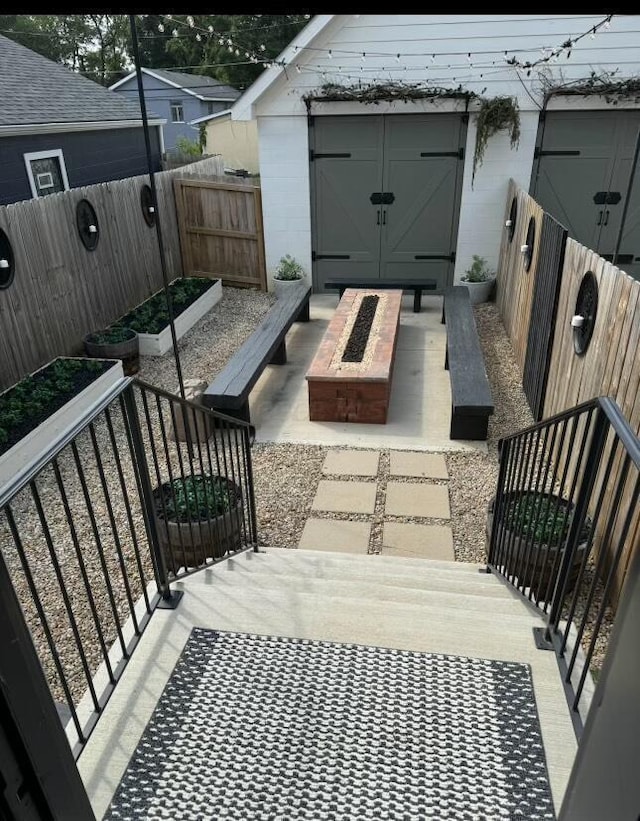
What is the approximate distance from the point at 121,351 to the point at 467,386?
3848mm

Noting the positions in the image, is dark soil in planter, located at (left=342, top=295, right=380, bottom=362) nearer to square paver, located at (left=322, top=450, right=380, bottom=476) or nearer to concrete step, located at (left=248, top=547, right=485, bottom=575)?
square paver, located at (left=322, top=450, right=380, bottom=476)

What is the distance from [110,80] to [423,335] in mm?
32898

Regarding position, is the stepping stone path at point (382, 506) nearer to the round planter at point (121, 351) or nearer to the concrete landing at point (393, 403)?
the concrete landing at point (393, 403)

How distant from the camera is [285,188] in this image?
28.0 feet

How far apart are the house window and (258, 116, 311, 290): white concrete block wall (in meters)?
22.1

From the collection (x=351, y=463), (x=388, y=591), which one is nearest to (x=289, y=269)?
(x=351, y=463)

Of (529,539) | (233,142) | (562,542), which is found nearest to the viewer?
(562,542)

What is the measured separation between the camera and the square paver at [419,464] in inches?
182

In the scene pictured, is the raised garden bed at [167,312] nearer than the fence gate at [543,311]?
No

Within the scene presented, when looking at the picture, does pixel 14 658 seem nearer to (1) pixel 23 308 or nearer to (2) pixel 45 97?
(1) pixel 23 308

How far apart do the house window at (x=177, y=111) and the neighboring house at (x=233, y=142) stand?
7388 millimetres

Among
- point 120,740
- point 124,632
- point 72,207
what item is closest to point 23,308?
point 72,207

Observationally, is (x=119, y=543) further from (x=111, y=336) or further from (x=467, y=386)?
(x=111, y=336)

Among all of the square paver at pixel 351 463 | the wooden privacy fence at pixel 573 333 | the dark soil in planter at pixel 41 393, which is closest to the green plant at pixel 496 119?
the wooden privacy fence at pixel 573 333
